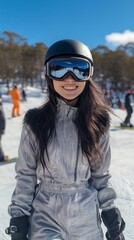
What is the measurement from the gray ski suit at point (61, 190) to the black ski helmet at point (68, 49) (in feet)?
0.86

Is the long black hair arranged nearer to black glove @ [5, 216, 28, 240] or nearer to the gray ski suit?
the gray ski suit

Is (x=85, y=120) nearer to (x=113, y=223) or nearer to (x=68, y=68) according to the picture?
(x=68, y=68)

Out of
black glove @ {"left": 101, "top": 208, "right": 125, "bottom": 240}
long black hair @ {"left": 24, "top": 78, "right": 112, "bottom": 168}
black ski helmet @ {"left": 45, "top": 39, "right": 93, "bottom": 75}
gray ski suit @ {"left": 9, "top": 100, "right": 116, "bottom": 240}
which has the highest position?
black ski helmet @ {"left": 45, "top": 39, "right": 93, "bottom": 75}

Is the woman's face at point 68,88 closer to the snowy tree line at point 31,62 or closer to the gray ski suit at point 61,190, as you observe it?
the gray ski suit at point 61,190

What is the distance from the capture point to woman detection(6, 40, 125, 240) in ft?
4.64

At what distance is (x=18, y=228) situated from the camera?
1401 millimetres

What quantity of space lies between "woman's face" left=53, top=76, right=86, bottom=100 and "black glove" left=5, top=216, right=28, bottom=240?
Answer: 0.67 m

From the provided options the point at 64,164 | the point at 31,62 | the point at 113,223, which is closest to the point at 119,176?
the point at 113,223

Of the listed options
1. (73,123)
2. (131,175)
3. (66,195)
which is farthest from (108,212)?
(131,175)

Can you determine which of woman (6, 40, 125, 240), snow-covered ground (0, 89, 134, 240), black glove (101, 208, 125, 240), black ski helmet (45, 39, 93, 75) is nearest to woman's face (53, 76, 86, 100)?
woman (6, 40, 125, 240)

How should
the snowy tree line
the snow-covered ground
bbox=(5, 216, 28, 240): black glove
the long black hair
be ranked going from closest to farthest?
bbox=(5, 216, 28, 240): black glove
the long black hair
the snow-covered ground
the snowy tree line

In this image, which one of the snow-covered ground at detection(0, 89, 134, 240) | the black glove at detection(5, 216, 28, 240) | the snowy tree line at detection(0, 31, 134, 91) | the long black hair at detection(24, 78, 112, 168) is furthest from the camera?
the snowy tree line at detection(0, 31, 134, 91)

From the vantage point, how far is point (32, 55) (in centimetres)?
3622

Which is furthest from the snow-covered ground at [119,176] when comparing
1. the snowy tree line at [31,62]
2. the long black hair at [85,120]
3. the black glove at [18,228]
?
the snowy tree line at [31,62]
